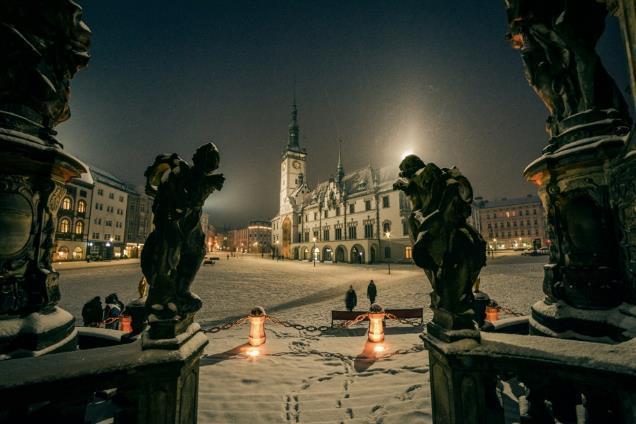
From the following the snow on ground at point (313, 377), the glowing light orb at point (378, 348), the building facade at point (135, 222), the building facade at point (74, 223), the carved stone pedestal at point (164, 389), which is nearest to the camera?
the carved stone pedestal at point (164, 389)

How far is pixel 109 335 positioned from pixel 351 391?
385 centimetres

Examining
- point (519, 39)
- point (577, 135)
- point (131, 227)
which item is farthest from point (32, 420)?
point (131, 227)

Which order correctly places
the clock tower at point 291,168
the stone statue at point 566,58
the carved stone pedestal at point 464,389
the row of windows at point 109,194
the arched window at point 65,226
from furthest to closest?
the clock tower at point 291,168, the row of windows at point 109,194, the arched window at point 65,226, the stone statue at point 566,58, the carved stone pedestal at point 464,389

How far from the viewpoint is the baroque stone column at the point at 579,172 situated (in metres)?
3.80

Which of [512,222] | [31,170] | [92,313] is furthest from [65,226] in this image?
[512,222]

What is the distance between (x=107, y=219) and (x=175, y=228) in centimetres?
6275

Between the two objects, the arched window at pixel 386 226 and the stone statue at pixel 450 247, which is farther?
the arched window at pixel 386 226

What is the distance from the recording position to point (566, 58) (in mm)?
4344

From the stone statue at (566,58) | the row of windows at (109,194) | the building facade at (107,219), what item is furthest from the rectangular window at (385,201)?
the row of windows at (109,194)

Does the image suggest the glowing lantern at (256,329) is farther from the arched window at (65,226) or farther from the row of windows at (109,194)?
the row of windows at (109,194)

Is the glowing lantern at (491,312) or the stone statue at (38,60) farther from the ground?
the stone statue at (38,60)

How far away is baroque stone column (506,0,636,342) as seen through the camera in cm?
380

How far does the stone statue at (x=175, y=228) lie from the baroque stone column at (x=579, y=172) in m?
4.85

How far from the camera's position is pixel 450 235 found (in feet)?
8.64
